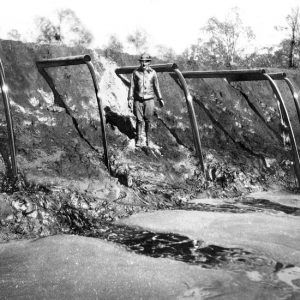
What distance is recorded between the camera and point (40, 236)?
500 centimetres

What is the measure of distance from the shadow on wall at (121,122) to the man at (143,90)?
18.1 inches

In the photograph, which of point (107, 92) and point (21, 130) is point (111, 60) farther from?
point (21, 130)

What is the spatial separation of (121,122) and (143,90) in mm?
1079

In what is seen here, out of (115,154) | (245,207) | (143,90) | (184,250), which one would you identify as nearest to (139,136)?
(115,154)

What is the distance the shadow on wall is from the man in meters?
0.46

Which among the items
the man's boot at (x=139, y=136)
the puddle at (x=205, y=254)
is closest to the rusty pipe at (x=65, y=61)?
the man's boot at (x=139, y=136)

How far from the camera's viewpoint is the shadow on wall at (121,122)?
29.0 ft

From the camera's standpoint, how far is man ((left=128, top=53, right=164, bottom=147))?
8.20 meters

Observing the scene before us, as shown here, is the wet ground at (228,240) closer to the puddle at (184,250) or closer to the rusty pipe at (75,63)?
the puddle at (184,250)

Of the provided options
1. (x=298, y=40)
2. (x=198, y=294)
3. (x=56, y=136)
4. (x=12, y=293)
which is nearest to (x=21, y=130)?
(x=56, y=136)

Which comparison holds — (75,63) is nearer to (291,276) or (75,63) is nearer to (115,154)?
(115,154)

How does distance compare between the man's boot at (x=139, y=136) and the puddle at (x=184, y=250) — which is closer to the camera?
the puddle at (x=184, y=250)

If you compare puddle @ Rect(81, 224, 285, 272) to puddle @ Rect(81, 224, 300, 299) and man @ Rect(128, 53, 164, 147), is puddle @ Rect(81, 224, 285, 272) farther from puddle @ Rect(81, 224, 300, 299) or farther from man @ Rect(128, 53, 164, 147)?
man @ Rect(128, 53, 164, 147)

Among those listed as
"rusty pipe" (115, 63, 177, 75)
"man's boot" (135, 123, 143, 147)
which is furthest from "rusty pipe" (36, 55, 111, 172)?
"rusty pipe" (115, 63, 177, 75)
